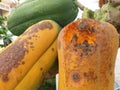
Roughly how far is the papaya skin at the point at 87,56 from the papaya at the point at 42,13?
23 centimetres

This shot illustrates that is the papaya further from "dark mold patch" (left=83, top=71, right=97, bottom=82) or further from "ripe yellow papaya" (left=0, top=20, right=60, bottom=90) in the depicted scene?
"dark mold patch" (left=83, top=71, right=97, bottom=82)

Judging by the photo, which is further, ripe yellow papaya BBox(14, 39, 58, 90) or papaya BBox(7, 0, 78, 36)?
papaya BBox(7, 0, 78, 36)

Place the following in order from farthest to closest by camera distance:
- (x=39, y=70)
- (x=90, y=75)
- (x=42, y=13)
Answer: (x=42, y=13)
(x=39, y=70)
(x=90, y=75)

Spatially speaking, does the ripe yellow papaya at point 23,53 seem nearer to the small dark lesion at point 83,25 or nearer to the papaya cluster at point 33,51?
the papaya cluster at point 33,51

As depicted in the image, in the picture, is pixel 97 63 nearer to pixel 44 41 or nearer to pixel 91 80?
pixel 91 80

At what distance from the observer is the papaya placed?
1024 millimetres

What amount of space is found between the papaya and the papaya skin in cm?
23

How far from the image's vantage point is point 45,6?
1024 mm

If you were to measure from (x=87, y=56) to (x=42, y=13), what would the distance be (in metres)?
0.32

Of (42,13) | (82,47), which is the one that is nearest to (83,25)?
(82,47)

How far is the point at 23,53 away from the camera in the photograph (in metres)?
0.84

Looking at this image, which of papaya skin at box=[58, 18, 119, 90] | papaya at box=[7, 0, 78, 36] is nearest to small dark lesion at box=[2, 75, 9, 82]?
papaya skin at box=[58, 18, 119, 90]

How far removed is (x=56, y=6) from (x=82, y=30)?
0.26 m

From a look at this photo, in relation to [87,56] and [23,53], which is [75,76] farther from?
[23,53]
